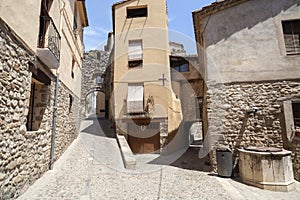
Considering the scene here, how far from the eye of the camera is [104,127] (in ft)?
42.5

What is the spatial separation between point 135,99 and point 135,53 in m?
2.94

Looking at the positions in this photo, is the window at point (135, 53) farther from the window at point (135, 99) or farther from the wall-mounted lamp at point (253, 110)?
the wall-mounted lamp at point (253, 110)

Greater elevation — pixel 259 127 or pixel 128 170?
pixel 259 127

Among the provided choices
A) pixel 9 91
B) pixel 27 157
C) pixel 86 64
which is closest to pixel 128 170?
pixel 27 157

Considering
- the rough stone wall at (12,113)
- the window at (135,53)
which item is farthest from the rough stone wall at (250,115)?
the window at (135,53)

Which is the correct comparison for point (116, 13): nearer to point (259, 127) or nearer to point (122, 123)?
point (122, 123)

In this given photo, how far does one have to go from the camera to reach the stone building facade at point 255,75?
6.08 meters

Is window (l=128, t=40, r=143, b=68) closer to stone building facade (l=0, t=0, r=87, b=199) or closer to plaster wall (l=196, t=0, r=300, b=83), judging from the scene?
plaster wall (l=196, t=0, r=300, b=83)

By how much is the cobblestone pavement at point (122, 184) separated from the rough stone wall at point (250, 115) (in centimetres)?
136

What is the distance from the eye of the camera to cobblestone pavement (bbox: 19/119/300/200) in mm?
4180

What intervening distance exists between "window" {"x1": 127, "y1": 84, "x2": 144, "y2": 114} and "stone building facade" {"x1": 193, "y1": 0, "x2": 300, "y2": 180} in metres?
5.02

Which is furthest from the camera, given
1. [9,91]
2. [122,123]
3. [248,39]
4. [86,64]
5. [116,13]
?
[86,64]

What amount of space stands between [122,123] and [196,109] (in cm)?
571

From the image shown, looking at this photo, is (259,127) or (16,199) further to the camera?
(259,127)
